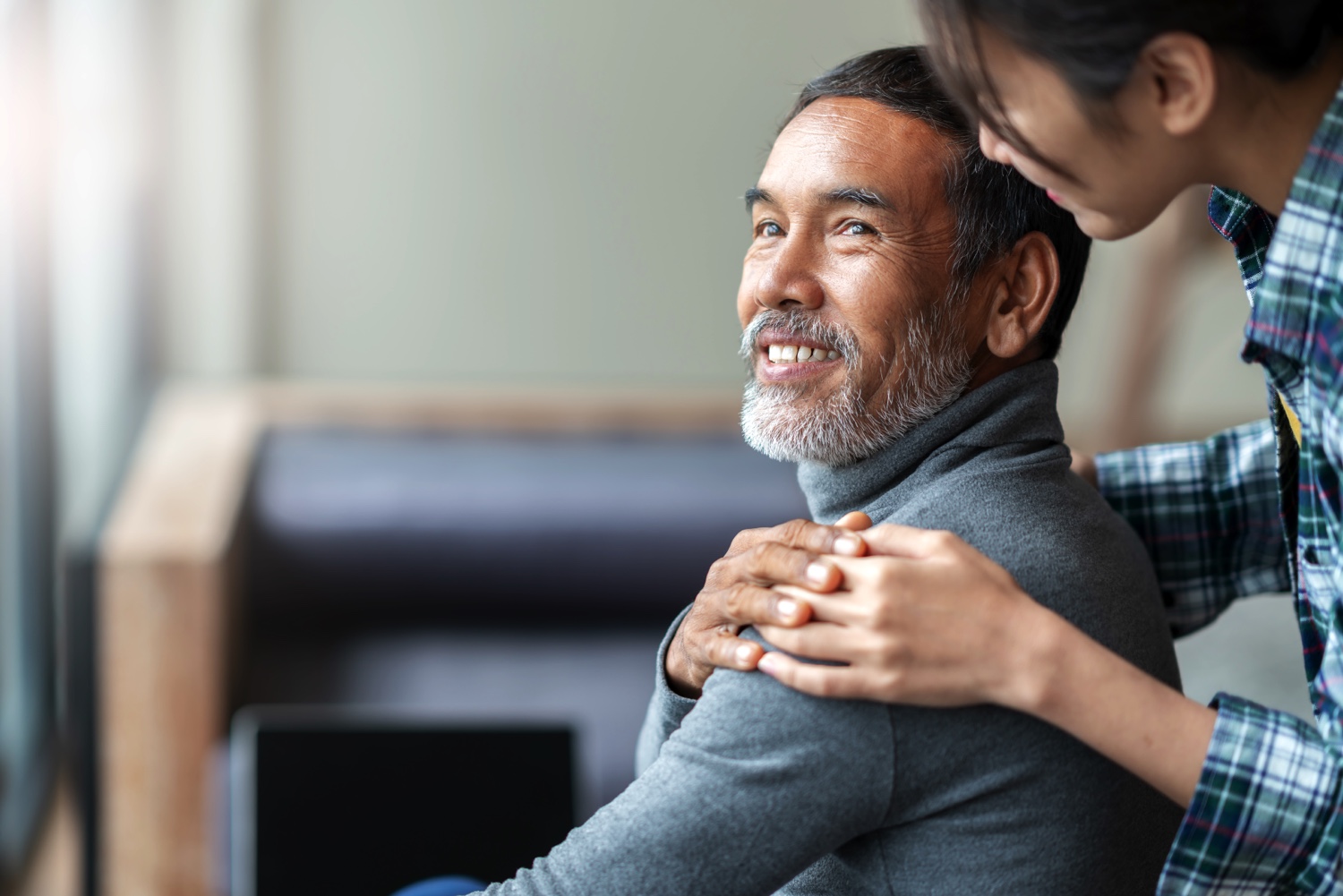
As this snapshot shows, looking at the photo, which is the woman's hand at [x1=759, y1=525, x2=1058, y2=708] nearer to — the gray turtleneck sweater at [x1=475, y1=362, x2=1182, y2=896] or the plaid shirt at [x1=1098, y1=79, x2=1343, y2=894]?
the gray turtleneck sweater at [x1=475, y1=362, x2=1182, y2=896]

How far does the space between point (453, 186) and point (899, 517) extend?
2.81 metres

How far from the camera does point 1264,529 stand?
1.37 metres

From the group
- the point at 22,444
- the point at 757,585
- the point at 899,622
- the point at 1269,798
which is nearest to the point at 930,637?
the point at 899,622

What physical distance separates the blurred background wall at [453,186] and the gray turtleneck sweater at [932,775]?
2.27m

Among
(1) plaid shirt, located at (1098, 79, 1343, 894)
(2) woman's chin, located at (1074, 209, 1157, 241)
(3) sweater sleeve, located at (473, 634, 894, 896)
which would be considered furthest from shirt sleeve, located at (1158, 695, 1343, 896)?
(2) woman's chin, located at (1074, 209, 1157, 241)

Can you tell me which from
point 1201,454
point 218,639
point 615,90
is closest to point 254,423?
point 218,639

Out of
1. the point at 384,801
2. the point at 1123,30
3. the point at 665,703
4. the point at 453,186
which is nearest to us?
the point at 1123,30

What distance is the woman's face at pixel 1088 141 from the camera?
901 mm

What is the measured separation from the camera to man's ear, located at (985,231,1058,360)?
3.80ft

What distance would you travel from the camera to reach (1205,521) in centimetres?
136

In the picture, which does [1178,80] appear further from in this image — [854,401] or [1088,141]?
[854,401]

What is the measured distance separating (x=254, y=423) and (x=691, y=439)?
0.94 m

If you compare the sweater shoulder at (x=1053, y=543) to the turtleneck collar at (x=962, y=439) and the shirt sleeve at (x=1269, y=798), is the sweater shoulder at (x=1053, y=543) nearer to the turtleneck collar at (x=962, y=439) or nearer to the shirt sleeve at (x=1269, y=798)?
the turtleneck collar at (x=962, y=439)

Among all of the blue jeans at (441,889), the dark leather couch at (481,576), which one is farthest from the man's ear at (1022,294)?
the dark leather couch at (481,576)
